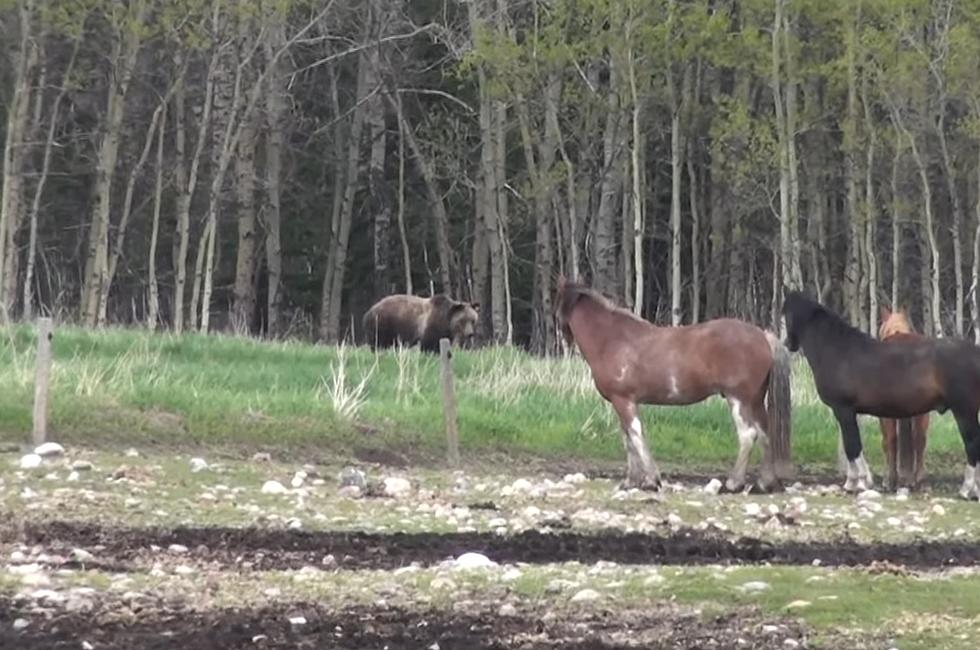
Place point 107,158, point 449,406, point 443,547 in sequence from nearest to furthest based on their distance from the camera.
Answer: point 443,547 → point 449,406 → point 107,158

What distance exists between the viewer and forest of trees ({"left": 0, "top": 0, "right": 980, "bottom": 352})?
105 feet

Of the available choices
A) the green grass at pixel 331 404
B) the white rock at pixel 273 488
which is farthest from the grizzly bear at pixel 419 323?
the white rock at pixel 273 488

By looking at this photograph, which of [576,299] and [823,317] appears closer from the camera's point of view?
→ [576,299]

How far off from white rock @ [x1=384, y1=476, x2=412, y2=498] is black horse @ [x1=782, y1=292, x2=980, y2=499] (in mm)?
4297

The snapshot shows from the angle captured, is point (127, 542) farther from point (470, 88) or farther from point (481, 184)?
point (470, 88)

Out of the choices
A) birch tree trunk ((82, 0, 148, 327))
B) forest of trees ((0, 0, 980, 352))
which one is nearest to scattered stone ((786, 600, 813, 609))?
forest of trees ((0, 0, 980, 352))

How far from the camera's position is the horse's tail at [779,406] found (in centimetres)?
1575

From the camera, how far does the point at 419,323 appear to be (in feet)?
99.7

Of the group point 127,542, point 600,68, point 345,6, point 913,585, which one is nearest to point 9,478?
point 127,542

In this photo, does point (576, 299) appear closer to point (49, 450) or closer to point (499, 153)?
point (49, 450)

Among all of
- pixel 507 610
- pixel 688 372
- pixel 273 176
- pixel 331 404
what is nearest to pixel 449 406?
pixel 331 404

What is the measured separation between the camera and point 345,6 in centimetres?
3825

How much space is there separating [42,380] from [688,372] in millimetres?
5784

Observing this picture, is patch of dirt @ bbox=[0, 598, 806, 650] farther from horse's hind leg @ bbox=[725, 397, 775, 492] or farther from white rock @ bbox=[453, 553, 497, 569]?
horse's hind leg @ bbox=[725, 397, 775, 492]
